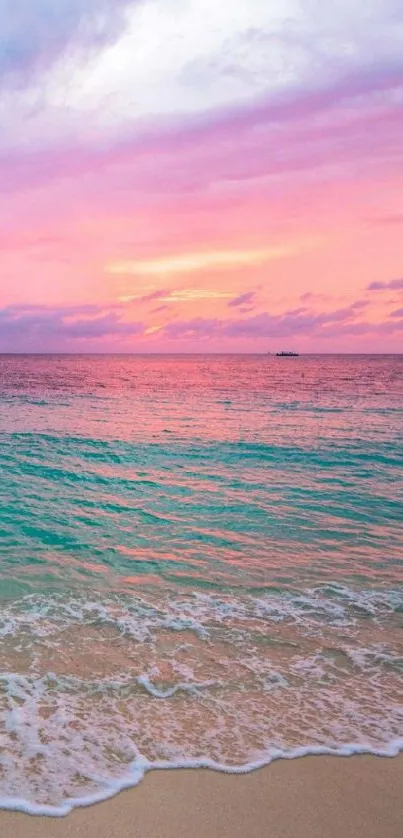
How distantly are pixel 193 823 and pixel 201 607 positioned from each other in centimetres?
423

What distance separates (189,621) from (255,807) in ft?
11.7

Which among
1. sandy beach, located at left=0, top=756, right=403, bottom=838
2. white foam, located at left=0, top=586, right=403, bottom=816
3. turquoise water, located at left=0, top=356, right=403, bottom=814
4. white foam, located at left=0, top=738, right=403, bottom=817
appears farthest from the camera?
turquoise water, located at left=0, top=356, right=403, bottom=814

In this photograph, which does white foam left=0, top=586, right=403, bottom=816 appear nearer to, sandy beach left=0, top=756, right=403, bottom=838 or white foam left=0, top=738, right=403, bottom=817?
white foam left=0, top=738, right=403, bottom=817

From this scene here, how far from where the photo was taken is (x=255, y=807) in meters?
4.35

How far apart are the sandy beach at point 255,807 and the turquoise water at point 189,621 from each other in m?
0.17

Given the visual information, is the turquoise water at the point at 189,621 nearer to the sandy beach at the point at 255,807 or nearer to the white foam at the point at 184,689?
the white foam at the point at 184,689

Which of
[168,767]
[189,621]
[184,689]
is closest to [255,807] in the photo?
[168,767]

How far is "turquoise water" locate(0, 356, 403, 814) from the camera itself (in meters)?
5.12

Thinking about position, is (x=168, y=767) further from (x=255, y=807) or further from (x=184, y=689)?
(x=184, y=689)

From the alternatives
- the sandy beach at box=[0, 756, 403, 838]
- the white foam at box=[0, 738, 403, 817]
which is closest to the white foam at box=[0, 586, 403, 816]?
the white foam at box=[0, 738, 403, 817]

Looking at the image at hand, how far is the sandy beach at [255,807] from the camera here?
4.09 meters

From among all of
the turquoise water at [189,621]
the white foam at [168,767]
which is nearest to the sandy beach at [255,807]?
the white foam at [168,767]

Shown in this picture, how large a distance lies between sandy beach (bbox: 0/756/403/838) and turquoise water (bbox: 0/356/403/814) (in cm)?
17

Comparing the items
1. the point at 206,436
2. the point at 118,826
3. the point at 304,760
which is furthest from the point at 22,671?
the point at 206,436
